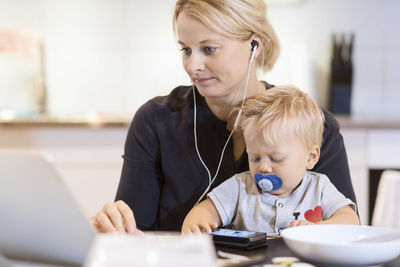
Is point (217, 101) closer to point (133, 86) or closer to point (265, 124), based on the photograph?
point (265, 124)

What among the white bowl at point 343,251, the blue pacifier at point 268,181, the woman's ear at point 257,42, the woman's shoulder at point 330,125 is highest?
the woman's ear at point 257,42

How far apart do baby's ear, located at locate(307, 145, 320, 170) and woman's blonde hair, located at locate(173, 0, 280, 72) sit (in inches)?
15.0

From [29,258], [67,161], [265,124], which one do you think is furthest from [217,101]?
[67,161]

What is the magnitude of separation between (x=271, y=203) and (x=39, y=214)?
2.46 feet

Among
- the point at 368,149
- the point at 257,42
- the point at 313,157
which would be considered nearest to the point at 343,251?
the point at 313,157

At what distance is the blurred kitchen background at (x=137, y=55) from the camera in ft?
12.0

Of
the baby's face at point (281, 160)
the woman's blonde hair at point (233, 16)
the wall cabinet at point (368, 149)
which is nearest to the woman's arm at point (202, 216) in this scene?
the baby's face at point (281, 160)

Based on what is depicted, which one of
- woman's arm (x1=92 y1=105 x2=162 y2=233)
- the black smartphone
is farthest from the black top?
the black smartphone

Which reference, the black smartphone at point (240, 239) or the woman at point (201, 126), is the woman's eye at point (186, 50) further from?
the black smartphone at point (240, 239)

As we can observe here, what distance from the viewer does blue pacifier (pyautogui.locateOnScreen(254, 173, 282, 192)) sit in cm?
140

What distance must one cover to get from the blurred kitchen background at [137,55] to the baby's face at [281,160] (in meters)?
1.97

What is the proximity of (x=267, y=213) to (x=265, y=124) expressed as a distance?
219mm

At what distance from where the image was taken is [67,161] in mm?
3102

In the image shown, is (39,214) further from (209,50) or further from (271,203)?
(209,50)
